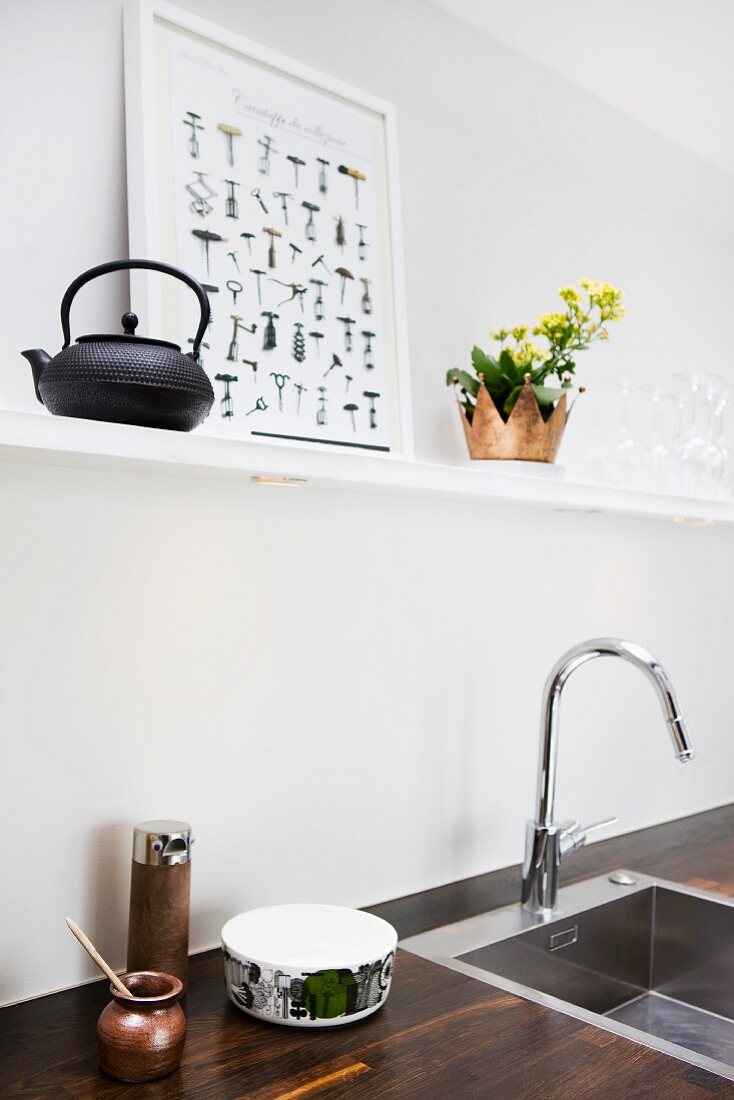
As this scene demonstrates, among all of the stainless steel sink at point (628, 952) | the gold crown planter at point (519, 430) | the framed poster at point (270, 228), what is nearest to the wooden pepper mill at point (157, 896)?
the stainless steel sink at point (628, 952)

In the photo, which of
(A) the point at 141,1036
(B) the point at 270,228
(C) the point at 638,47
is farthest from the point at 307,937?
(C) the point at 638,47

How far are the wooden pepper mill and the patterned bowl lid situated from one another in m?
0.06

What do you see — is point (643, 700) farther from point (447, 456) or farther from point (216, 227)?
point (216, 227)

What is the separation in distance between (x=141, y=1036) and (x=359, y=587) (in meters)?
0.70

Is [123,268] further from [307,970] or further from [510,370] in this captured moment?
[307,970]

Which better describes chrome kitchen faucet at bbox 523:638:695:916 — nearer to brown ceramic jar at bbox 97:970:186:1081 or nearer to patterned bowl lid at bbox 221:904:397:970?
patterned bowl lid at bbox 221:904:397:970

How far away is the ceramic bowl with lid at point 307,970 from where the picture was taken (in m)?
1.09

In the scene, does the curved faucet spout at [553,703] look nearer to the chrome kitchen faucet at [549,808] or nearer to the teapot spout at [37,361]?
the chrome kitchen faucet at [549,808]

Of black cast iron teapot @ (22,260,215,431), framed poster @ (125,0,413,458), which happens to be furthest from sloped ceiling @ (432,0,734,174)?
black cast iron teapot @ (22,260,215,431)

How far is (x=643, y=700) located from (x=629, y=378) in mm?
634

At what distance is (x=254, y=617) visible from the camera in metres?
1.37

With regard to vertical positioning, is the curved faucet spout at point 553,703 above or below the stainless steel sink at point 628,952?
above

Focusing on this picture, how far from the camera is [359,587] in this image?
1.50 meters

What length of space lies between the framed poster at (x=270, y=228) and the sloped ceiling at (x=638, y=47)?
36 cm
